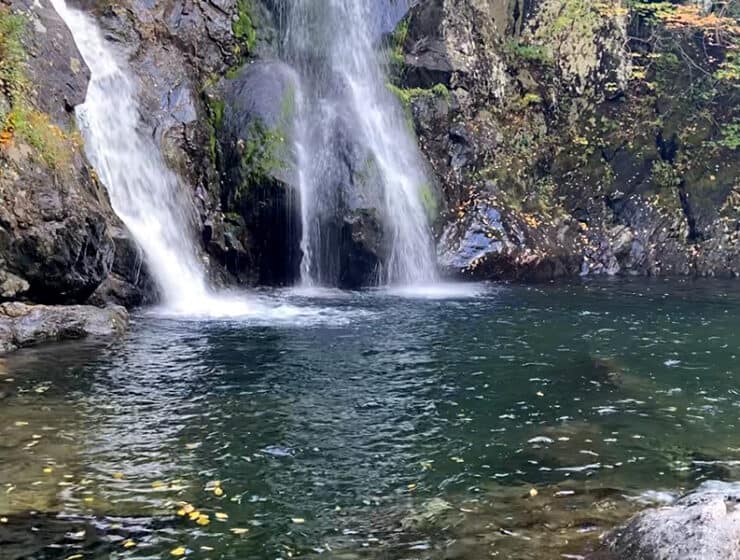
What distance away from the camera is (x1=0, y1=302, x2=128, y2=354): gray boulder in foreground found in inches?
416

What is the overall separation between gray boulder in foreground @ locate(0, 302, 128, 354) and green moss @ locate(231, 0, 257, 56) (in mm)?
9643

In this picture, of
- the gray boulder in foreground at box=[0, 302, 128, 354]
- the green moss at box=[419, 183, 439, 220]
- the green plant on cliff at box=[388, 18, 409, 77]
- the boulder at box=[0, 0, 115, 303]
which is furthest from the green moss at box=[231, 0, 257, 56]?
the gray boulder in foreground at box=[0, 302, 128, 354]

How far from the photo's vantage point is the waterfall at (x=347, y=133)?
1789 centimetres

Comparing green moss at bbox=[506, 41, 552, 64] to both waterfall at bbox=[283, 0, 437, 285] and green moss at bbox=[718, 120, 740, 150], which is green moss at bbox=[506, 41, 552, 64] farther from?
green moss at bbox=[718, 120, 740, 150]

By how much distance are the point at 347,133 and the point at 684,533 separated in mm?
15781

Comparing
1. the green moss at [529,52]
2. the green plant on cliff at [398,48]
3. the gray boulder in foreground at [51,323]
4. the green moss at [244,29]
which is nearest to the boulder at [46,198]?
the gray boulder in foreground at [51,323]

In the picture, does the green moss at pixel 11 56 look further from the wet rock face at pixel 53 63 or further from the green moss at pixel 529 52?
the green moss at pixel 529 52

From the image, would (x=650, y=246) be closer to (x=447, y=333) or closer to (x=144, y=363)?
(x=447, y=333)

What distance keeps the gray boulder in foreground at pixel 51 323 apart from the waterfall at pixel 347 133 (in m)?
6.65

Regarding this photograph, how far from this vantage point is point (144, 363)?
984 centimetres

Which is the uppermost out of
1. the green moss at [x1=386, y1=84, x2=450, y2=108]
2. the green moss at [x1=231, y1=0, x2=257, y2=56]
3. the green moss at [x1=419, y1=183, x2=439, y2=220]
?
the green moss at [x1=231, y1=0, x2=257, y2=56]

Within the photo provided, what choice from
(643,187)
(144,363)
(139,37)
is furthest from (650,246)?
(144,363)

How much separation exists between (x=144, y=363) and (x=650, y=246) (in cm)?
1796

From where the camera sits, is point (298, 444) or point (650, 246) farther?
point (650, 246)
